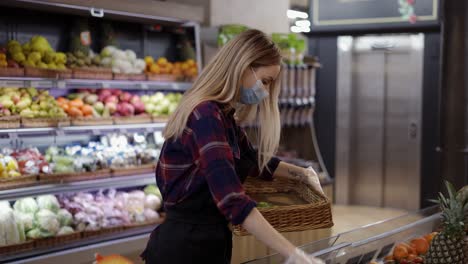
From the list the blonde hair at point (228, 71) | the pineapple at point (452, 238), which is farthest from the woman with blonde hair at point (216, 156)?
the pineapple at point (452, 238)

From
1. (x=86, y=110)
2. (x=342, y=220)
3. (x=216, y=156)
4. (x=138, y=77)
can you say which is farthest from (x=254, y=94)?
(x=138, y=77)

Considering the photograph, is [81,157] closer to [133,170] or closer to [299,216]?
[133,170]

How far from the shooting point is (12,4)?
13.6 ft

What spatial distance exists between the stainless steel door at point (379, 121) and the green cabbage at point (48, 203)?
5032 mm

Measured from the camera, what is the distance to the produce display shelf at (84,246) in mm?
3963

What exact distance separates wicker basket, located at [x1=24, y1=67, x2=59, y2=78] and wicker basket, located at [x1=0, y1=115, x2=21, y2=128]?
31 centimetres

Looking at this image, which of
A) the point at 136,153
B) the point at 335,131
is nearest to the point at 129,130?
the point at 136,153

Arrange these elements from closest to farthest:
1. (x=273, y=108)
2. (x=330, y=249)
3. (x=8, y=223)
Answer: (x=273, y=108) → (x=330, y=249) → (x=8, y=223)

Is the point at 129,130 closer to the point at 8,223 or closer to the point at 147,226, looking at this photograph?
the point at 147,226

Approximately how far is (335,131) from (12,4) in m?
5.39

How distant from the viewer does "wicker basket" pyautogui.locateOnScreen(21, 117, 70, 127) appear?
413cm

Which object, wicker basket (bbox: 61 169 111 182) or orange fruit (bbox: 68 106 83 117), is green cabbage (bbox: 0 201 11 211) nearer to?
wicker basket (bbox: 61 169 111 182)

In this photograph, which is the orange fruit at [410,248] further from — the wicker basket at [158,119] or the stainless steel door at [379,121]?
the stainless steel door at [379,121]

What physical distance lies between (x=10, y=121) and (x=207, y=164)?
8.41 ft
